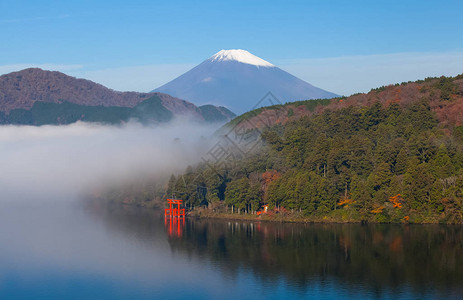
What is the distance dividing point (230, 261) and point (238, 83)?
409 feet

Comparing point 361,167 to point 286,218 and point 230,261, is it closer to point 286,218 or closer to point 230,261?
point 286,218

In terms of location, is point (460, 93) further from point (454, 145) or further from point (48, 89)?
point (48, 89)

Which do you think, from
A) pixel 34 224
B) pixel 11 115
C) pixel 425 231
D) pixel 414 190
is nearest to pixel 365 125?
pixel 414 190

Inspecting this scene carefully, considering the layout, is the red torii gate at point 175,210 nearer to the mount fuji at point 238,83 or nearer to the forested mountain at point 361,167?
the forested mountain at point 361,167

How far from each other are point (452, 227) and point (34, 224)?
47.9m

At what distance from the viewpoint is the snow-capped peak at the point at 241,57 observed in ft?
561

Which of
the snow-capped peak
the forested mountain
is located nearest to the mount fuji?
the snow-capped peak

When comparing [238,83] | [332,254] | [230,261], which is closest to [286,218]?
[332,254]

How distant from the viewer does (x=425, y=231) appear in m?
49.8

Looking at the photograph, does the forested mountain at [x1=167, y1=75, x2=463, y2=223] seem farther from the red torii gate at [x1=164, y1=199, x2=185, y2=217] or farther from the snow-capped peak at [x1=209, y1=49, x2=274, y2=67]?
the snow-capped peak at [x1=209, y1=49, x2=274, y2=67]

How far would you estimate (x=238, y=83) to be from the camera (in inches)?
6476

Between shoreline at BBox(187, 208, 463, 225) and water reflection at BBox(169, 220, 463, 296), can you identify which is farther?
shoreline at BBox(187, 208, 463, 225)

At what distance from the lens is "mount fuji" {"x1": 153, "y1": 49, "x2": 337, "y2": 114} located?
15538cm

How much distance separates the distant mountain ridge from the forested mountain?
9726cm
